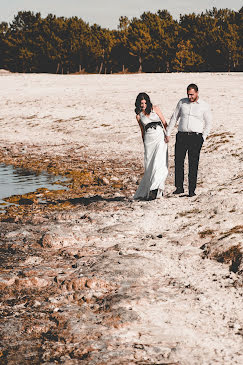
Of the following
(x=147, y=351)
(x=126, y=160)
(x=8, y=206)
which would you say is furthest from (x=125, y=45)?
(x=147, y=351)

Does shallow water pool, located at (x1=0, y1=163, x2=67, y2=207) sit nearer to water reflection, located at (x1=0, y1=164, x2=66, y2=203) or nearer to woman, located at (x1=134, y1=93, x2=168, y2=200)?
water reflection, located at (x1=0, y1=164, x2=66, y2=203)

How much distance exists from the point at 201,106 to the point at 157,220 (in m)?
2.38

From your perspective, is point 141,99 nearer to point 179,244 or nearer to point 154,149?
point 154,149

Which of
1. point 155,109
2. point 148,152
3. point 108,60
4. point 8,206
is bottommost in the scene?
point 8,206

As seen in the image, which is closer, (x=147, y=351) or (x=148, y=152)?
(x=147, y=351)

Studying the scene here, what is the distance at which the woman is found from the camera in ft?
33.4

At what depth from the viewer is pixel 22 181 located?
13875 millimetres

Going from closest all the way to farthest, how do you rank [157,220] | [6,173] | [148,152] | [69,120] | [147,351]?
[147,351] < [157,220] < [148,152] < [6,173] < [69,120]

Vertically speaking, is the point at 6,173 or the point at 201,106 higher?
the point at 201,106

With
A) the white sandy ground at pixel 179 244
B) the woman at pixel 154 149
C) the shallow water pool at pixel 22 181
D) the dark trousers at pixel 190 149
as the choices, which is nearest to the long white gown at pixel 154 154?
the woman at pixel 154 149

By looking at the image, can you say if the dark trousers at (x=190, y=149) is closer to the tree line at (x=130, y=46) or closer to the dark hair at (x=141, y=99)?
the dark hair at (x=141, y=99)

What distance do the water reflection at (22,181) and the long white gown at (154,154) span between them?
10.8 ft

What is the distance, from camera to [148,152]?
1043 centimetres

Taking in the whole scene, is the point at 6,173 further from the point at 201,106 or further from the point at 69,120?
the point at 69,120
